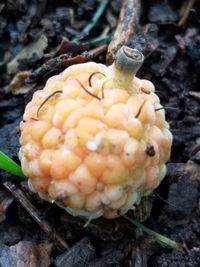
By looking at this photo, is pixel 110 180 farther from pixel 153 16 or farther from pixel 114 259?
pixel 153 16

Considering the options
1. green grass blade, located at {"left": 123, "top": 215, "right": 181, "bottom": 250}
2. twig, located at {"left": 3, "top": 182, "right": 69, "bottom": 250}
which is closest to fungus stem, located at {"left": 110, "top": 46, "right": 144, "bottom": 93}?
green grass blade, located at {"left": 123, "top": 215, "right": 181, "bottom": 250}

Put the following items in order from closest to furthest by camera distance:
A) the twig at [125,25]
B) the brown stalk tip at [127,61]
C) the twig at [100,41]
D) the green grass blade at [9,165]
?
the brown stalk tip at [127,61] → the green grass blade at [9,165] → the twig at [125,25] → the twig at [100,41]

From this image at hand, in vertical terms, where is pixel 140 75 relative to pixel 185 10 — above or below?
below

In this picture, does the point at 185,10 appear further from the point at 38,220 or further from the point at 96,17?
the point at 38,220

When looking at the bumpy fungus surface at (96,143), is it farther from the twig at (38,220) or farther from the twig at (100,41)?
the twig at (100,41)

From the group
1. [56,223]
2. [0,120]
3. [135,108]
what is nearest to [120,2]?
[0,120]

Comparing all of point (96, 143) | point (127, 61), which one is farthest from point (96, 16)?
point (96, 143)

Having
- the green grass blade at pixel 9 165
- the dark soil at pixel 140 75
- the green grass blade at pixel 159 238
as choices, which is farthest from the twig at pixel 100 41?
the green grass blade at pixel 159 238
